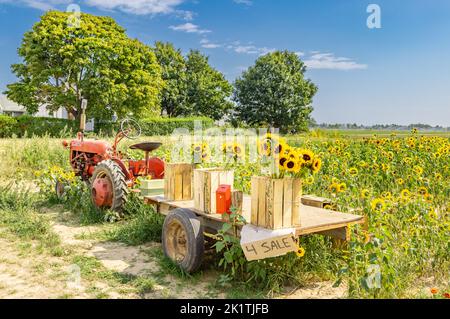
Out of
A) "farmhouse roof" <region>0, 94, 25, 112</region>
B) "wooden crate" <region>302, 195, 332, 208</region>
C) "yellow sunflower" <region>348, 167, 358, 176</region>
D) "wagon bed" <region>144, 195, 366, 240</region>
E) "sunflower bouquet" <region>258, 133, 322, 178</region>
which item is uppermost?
"farmhouse roof" <region>0, 94, 25, 112</region>

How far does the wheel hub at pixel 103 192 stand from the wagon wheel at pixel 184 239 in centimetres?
191

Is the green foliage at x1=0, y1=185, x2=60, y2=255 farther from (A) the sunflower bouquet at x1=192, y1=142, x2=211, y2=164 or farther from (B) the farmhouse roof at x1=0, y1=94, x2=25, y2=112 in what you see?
(B) the farmhouse roof at x1=0, y1=94, x2=25, y2=112

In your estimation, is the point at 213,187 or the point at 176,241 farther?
the point at 176,241

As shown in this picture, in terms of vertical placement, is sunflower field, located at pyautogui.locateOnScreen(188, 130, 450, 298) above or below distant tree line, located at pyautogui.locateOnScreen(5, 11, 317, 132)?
below

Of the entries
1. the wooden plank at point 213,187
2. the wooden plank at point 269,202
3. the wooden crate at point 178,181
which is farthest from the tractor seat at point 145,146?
the wooden plank at point 269,202

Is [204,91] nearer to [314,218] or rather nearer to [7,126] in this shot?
[7,126]

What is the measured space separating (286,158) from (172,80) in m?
36.3

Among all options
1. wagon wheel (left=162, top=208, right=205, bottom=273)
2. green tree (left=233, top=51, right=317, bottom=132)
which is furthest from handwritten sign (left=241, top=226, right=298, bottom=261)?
green tree (left=233, top=51, right=317, bottom=132)

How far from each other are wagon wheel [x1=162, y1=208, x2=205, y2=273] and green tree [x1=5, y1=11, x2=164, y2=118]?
915 inches

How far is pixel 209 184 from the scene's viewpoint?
3725 mm

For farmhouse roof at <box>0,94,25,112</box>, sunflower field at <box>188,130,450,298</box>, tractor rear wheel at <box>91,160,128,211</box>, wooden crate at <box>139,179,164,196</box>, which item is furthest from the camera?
farmhouse roof at <box>0,94,25,112</box>

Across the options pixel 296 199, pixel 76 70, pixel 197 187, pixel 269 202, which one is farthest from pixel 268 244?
pixel 76 70

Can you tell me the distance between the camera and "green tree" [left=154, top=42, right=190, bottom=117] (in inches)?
1499
